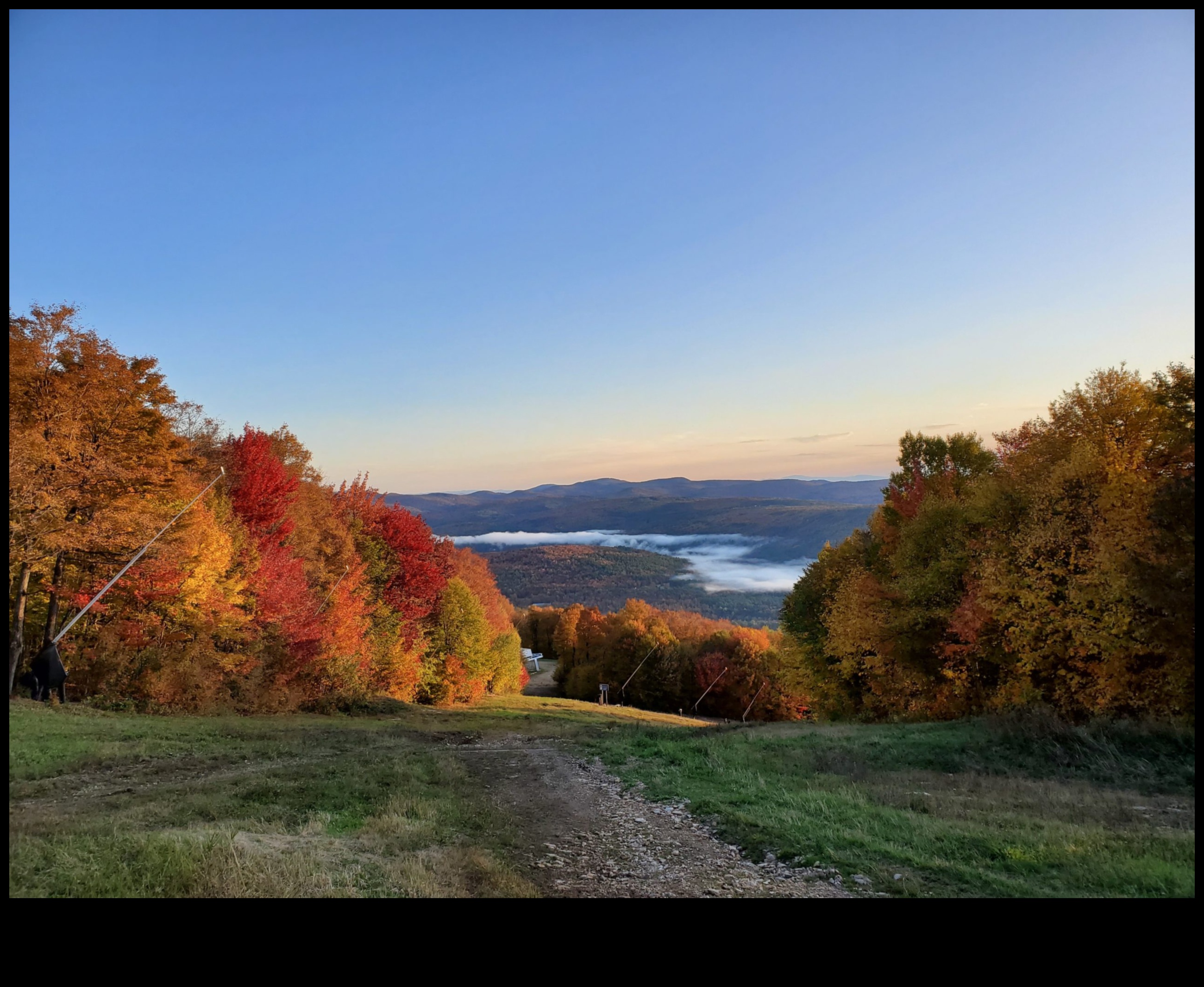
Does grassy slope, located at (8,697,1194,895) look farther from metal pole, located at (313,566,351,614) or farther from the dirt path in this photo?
the dirt path

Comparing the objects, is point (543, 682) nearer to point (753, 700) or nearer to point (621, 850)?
point (753, 700)

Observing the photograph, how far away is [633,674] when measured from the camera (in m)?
69.6

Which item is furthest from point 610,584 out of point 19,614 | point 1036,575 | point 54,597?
point 19,614

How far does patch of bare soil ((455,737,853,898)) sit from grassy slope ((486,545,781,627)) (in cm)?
12593

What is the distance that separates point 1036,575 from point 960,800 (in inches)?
364

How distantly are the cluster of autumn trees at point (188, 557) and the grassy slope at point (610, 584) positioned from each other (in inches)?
4022

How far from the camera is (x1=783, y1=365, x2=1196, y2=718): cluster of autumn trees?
35.0 ft

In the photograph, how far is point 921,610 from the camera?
24250mm

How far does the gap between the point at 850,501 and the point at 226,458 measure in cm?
3785

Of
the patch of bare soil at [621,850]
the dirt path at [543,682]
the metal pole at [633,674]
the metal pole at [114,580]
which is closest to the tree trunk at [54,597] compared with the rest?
the metal pole at [114,580]

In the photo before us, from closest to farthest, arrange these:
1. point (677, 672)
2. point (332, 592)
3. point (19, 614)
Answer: point (19, 614) → point (332, 592) → point (677, 672)

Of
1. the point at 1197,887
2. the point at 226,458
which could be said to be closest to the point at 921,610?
the point at 1197,887
